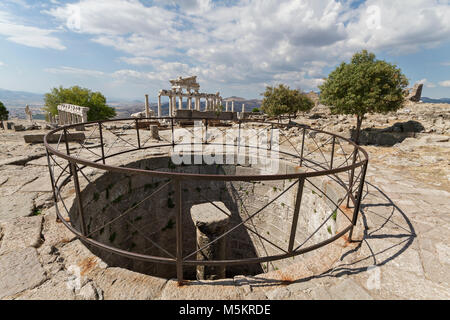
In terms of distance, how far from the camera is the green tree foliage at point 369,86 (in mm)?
11305

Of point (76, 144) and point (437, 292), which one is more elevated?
point (76, 144)

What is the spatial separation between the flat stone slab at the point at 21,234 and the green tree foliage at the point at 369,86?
13141 millimetres

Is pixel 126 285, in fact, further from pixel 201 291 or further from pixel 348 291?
pixel 348 291

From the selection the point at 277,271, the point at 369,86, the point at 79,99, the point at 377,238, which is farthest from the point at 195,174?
the point at 79,99

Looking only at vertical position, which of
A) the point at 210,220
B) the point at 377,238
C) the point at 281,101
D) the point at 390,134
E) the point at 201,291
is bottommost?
the point at 210,220

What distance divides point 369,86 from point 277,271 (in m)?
12.2

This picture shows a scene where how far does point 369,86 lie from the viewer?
37.8ft

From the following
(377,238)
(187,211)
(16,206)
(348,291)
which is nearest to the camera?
(348,291)

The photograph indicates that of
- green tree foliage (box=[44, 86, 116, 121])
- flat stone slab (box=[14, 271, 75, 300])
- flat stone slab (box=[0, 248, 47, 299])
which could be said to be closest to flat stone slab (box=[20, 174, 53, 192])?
flat stone slab (box=[0, 248, 47, 299])

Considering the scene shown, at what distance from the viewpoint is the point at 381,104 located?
1132 centimetres

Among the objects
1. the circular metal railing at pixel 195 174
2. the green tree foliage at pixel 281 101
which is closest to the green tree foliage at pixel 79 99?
the circular metal railing at pixel 195 174
